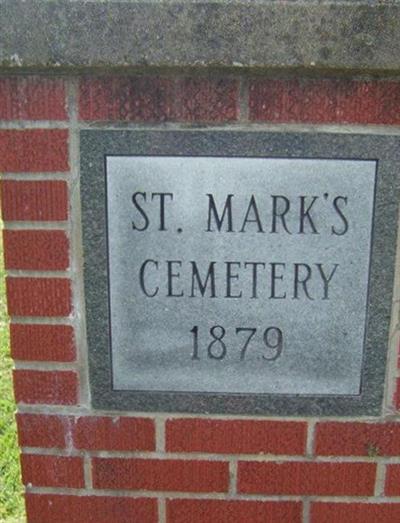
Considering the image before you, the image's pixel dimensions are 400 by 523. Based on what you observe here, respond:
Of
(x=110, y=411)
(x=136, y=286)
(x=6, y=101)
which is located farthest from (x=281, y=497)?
(x=6, y=101)

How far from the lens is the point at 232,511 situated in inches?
71.9

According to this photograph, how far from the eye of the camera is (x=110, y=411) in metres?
1.76

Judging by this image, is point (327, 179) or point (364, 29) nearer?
point (364, 29)

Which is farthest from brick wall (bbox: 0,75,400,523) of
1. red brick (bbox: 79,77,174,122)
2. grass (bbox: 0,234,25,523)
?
grass (bbox: 0,234,25,523)

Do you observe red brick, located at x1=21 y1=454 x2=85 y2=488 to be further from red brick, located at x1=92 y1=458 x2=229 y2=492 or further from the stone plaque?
the stone plaque

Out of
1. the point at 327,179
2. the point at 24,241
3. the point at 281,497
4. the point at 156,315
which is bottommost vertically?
the point at 281,497

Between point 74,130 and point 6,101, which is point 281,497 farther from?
point 6,101

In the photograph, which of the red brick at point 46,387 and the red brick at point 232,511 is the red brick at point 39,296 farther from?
the red brick at point 232,511

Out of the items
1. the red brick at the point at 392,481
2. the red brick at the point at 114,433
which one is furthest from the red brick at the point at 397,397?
the red brick at the point at 114,433

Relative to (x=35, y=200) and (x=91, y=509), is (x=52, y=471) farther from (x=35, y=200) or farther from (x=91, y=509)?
(x=35, y=200)

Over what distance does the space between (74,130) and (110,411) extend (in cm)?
63

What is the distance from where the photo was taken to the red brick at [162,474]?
180cm

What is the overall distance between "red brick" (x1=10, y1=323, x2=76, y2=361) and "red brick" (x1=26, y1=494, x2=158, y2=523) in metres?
0.36

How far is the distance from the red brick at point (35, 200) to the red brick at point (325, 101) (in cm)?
43
